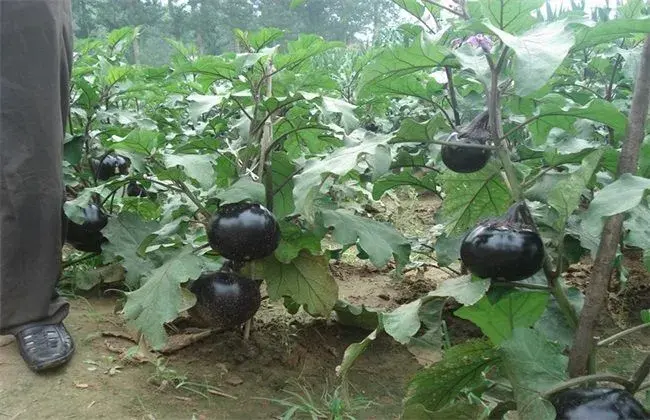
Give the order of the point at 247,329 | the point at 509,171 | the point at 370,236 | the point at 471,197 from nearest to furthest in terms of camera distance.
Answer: the point at 509,171, the point at 471,197, the point at 370,236, the point at 247,329

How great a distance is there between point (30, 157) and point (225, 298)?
26.4 inches

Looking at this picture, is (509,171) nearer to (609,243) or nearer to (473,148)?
(473,148)

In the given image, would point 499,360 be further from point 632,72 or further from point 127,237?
point 127,237

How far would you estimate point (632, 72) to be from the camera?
1.82 metres

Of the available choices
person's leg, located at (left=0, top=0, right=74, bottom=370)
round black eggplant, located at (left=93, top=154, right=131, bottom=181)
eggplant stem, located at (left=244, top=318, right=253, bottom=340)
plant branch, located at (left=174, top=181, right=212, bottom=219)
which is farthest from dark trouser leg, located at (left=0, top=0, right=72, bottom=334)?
round black eggplant, located at (left=93, top=154, right=131, bottom=181)

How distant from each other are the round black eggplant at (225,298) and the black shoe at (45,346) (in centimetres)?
41

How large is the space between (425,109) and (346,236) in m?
3.33

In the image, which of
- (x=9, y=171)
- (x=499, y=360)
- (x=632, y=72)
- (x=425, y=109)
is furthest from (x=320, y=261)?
(x=425, y=109)

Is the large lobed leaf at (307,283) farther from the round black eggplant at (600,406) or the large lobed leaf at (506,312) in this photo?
the round black eggplant at (600,406)

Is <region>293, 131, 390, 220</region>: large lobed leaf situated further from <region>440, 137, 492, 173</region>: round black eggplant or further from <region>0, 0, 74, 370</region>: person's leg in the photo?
<region>0, 0, 74, 370</region>: person's leg

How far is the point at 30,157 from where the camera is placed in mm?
1687

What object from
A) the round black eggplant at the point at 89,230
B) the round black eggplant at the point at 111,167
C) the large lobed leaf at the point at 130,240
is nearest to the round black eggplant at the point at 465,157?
the large lobed leaf at the point at 130,240

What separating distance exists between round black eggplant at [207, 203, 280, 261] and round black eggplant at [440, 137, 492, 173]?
19.1 inches

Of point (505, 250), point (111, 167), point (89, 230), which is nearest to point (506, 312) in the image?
point (505, 250)
